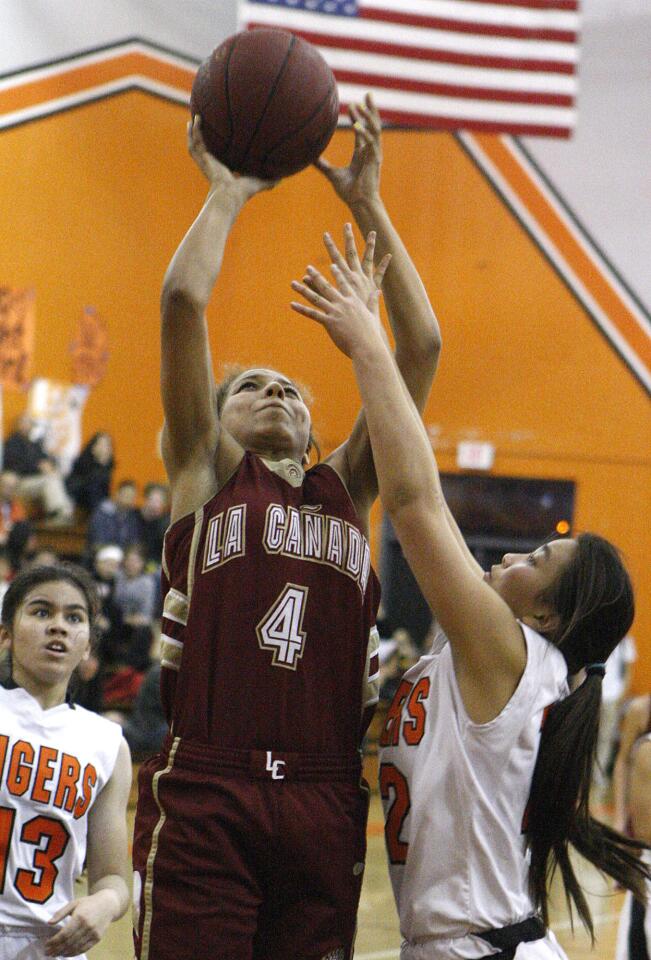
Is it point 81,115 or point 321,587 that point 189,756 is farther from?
point 81,115

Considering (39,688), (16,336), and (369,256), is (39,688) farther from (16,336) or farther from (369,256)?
(16,336)

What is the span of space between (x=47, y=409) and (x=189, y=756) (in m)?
10.6

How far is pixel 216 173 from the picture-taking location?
8.55ft

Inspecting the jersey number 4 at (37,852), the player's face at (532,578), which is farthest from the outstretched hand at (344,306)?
the jersey number 4 at (37,852)

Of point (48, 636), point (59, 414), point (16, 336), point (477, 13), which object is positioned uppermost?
point (477, 13)

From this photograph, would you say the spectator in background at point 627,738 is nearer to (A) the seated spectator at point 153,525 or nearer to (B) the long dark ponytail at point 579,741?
(B) the long dark ponytail at point 579,741

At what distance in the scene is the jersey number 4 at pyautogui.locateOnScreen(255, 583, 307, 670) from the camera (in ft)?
8.03

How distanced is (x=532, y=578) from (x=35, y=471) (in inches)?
404

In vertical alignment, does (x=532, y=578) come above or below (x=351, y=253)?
below

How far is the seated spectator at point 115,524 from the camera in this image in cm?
1175

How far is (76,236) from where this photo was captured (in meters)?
13.1

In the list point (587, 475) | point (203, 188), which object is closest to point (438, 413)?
point (587, 475)

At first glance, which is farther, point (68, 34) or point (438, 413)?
point (438, 413)

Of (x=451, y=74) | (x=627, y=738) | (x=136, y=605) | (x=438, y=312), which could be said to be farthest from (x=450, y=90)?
(x=627, y=738)
